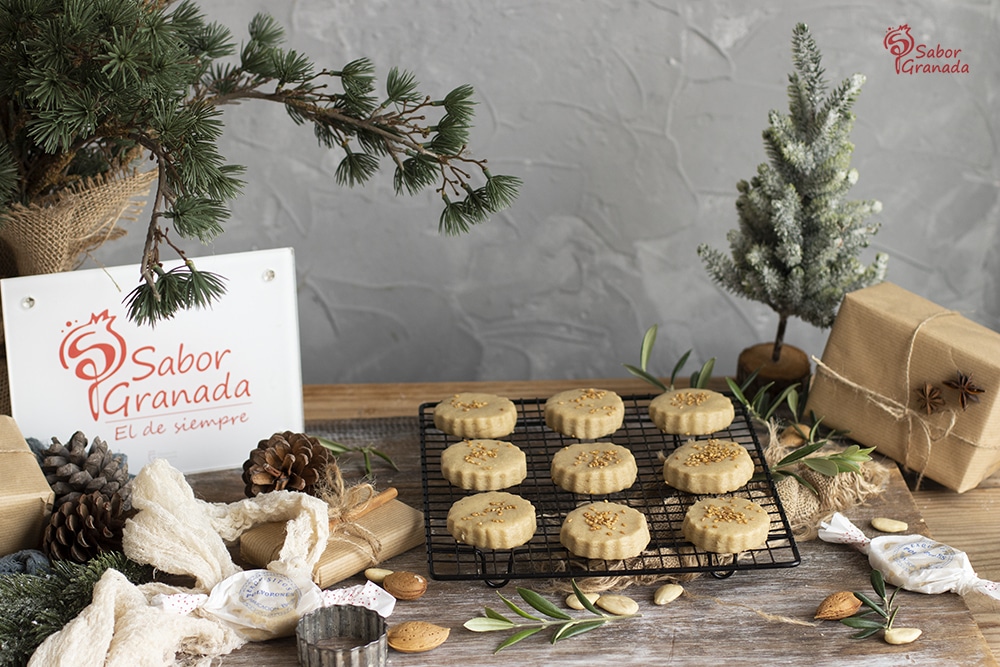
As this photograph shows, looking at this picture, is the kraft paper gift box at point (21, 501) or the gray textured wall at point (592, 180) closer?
the kraft paper gift box at point (21, 501)

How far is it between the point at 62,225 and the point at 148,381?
25cm

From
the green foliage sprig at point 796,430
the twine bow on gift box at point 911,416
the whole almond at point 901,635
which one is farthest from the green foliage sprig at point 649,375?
the whole almond at point 901,635

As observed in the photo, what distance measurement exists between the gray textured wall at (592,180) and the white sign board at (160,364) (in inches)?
23.0

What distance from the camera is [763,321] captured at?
2.08 m

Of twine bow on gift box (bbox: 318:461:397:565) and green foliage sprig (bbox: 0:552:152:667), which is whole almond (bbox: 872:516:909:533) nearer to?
twine bow on gift box (bbox: 318:461:397:565)

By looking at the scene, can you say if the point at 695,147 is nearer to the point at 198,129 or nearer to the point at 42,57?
the point at 198,129

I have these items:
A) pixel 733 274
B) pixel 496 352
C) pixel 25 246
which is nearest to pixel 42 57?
pixel 25 246

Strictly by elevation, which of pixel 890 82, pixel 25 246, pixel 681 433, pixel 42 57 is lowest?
pixel 681 433

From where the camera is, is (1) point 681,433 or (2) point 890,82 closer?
(1) point 681,433

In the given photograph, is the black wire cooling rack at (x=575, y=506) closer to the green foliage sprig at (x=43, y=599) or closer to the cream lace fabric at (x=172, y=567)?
the cream lace fabric at (x=172, y=567)

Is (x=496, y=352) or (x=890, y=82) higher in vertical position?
(x=890, y=82)

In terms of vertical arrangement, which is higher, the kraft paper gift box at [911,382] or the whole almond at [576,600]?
the kraft paper gift box at [911,382]

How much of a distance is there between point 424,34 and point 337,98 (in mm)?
584

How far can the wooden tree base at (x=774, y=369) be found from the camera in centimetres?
165
